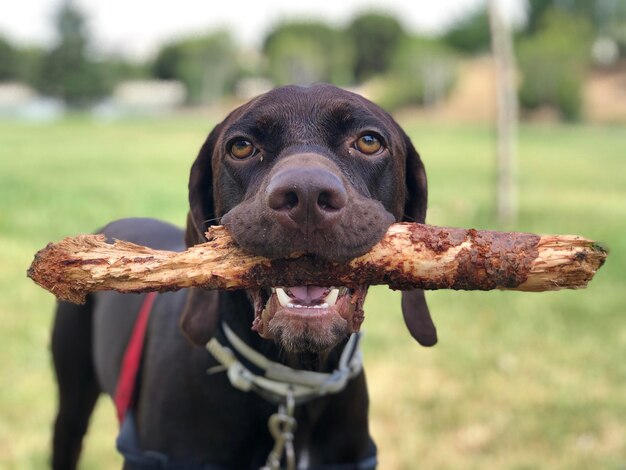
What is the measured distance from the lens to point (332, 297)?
2246 mm

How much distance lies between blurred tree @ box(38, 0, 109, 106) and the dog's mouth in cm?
6571

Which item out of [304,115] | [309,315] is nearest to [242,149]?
[304,115]

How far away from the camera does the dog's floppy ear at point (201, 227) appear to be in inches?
103

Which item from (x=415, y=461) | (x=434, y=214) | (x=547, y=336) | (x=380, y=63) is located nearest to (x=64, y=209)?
(x=434, y=214)

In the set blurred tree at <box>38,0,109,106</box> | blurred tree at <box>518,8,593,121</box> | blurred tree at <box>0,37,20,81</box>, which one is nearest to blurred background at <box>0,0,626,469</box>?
blurred tree at <box>518,8,593,121</box>

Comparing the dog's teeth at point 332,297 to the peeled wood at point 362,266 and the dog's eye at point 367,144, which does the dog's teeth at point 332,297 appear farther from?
the dog's eye at point 367,144

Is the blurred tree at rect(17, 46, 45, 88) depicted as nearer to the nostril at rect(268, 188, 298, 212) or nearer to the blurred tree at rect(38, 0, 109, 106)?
the blurred tree at rect(38, 0, 109, 106)

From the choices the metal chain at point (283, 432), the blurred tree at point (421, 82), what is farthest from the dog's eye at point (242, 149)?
the blurred tree at point (421, 82)

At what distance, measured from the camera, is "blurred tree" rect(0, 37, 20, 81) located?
73750mm

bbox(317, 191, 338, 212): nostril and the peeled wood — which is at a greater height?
bbox(317, 191, 338, 212): nostril

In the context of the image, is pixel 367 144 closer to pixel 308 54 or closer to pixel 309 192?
pixel 309 192

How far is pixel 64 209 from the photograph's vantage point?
11234mm

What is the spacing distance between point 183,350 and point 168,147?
79.6 feet

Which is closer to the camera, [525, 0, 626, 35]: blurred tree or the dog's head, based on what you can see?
the dog's head
